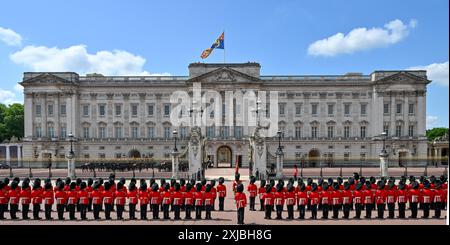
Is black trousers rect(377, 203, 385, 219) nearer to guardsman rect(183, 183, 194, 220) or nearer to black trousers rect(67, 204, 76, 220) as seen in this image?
guardsman rect(183, 183, 194, 220)

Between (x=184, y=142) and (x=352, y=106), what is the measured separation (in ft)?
86.3

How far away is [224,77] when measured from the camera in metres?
57.2

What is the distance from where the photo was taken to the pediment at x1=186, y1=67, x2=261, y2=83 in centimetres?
5697

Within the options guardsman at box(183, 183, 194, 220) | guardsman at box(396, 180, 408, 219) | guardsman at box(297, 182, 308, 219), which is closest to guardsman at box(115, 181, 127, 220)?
guardsman at box(183, 183, 194, 220)

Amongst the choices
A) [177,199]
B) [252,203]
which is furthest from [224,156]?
[177,199]

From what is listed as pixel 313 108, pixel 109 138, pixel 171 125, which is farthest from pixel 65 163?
pixel 313 108

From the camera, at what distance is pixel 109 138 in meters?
58.6

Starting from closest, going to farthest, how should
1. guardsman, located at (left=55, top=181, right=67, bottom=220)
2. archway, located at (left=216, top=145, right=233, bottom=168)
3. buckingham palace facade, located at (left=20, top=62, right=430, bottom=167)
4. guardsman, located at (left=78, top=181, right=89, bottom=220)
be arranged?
guardsman, located at (left=55, top=181, right=67, bottom=220), guardsman, located at (left=78, top=181, right=89, bottom=220), buckingham palace facade, located at (left=20, top=62, right=430, bottom=167), archway, located at (left=216, top=145, right=233, bottom=168)

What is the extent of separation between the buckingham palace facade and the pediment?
5.9 inches

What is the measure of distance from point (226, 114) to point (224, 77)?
5.59 metres

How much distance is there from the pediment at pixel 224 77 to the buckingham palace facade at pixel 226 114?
0.15 m

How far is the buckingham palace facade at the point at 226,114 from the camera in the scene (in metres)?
57.3

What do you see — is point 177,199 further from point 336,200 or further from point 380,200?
point 380,200

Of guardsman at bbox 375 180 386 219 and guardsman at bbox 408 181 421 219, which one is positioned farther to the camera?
guardsman at bbox 408 181 421 219
